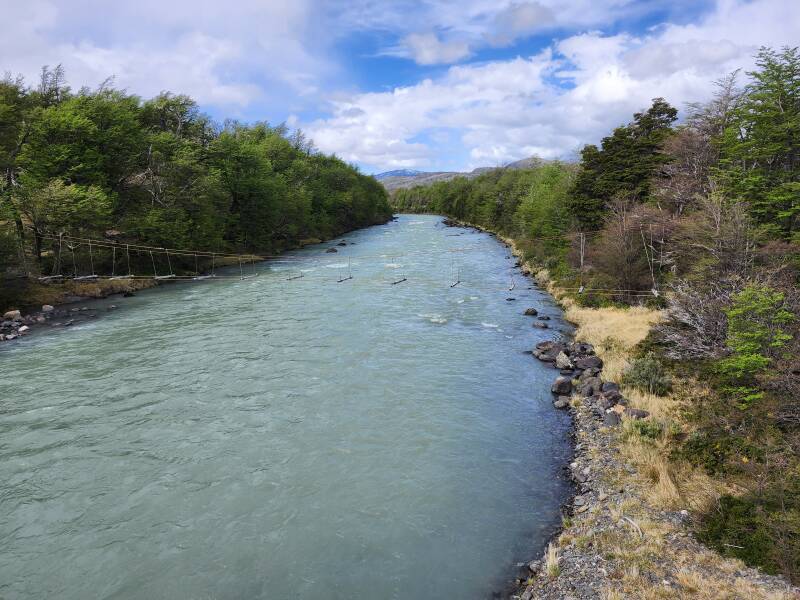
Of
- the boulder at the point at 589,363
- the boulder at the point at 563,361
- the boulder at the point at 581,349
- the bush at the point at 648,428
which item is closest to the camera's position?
the bush at the point at 648,428

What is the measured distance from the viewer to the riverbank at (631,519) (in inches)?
347

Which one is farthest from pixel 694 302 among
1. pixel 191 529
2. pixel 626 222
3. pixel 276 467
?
pixel 191 529

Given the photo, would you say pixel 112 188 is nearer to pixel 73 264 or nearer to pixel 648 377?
pixel 73 264

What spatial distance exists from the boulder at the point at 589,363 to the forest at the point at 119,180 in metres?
37.0

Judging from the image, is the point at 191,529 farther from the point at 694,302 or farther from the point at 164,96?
the point at 164,96

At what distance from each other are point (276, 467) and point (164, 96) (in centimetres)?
5903

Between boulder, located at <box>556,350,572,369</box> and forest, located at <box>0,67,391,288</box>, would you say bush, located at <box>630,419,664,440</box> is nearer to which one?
boulder, located at <box>556,350,572,369</box>

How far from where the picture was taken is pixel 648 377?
1806 centimetres

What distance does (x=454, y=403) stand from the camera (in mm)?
19047

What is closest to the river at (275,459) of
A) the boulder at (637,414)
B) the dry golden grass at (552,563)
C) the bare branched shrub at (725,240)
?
the dry golden grass at (552,563)

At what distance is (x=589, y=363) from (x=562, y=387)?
9.75 ft

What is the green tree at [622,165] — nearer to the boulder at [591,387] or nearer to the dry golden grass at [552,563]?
the boulder at [591,387]

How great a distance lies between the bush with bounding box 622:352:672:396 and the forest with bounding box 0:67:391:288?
38.7 m

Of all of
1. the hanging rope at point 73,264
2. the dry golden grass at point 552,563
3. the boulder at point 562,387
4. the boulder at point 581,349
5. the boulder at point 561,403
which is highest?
the hanging rope at point 73,264
